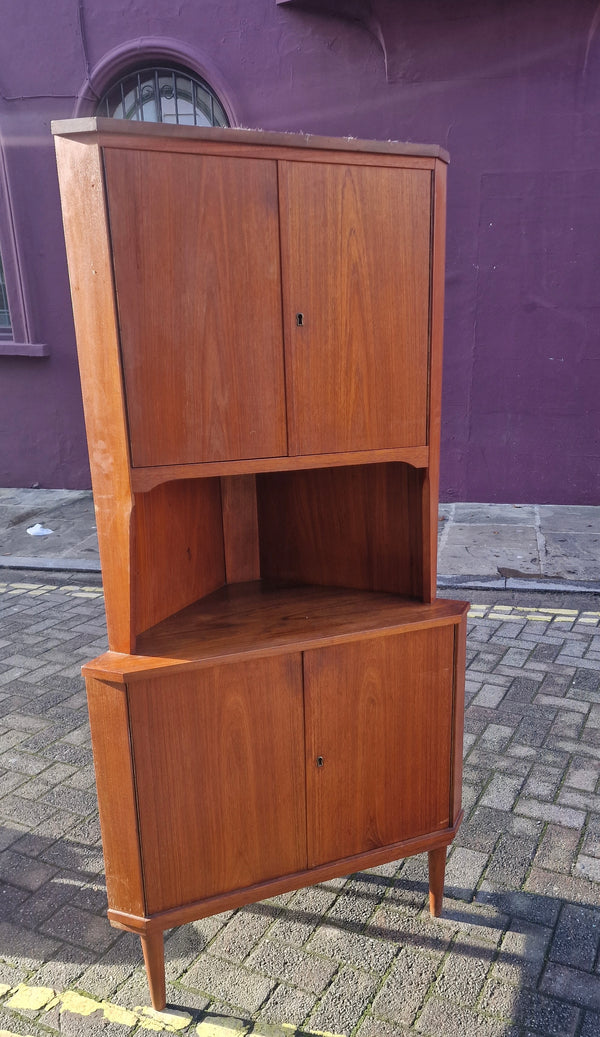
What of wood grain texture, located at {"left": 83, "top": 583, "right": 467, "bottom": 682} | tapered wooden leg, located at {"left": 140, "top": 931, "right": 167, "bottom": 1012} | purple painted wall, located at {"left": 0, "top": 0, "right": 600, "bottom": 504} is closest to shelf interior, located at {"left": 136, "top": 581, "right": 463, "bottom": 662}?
wood grain texture, located at {"left": 83, "top": 583, "right": 467, "bottom": 682}

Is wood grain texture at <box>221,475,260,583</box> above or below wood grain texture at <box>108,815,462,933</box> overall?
above

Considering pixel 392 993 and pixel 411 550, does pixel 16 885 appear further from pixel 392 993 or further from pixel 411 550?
pixel 411 550

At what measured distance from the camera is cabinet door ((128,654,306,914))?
234 cm

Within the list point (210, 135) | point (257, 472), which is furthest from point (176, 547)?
point (210, 135)

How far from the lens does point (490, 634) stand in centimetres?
527

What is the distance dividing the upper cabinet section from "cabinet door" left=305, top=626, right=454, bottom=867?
2.31 ft

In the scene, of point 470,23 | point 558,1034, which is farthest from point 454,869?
point 470,23

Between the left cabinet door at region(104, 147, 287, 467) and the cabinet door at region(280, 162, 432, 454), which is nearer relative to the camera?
the left cabinet door at region(104, 147, 287, 467)

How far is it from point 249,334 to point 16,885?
2.40 m

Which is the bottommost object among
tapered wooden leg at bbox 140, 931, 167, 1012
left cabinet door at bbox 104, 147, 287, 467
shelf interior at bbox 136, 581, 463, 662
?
tapered wooden leg at bbox 140, 931, 167, 1012

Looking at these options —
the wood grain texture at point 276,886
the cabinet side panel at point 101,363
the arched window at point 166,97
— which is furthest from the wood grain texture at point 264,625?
the arched window at point 166,97

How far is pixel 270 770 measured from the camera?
8.19ft

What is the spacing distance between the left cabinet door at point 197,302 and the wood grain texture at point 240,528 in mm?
788

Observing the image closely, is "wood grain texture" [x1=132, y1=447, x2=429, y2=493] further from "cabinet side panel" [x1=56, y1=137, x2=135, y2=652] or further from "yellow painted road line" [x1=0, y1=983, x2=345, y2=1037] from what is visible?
"yellow painted road line" [x1=0, y1=983, x2=345, y2=1037]
